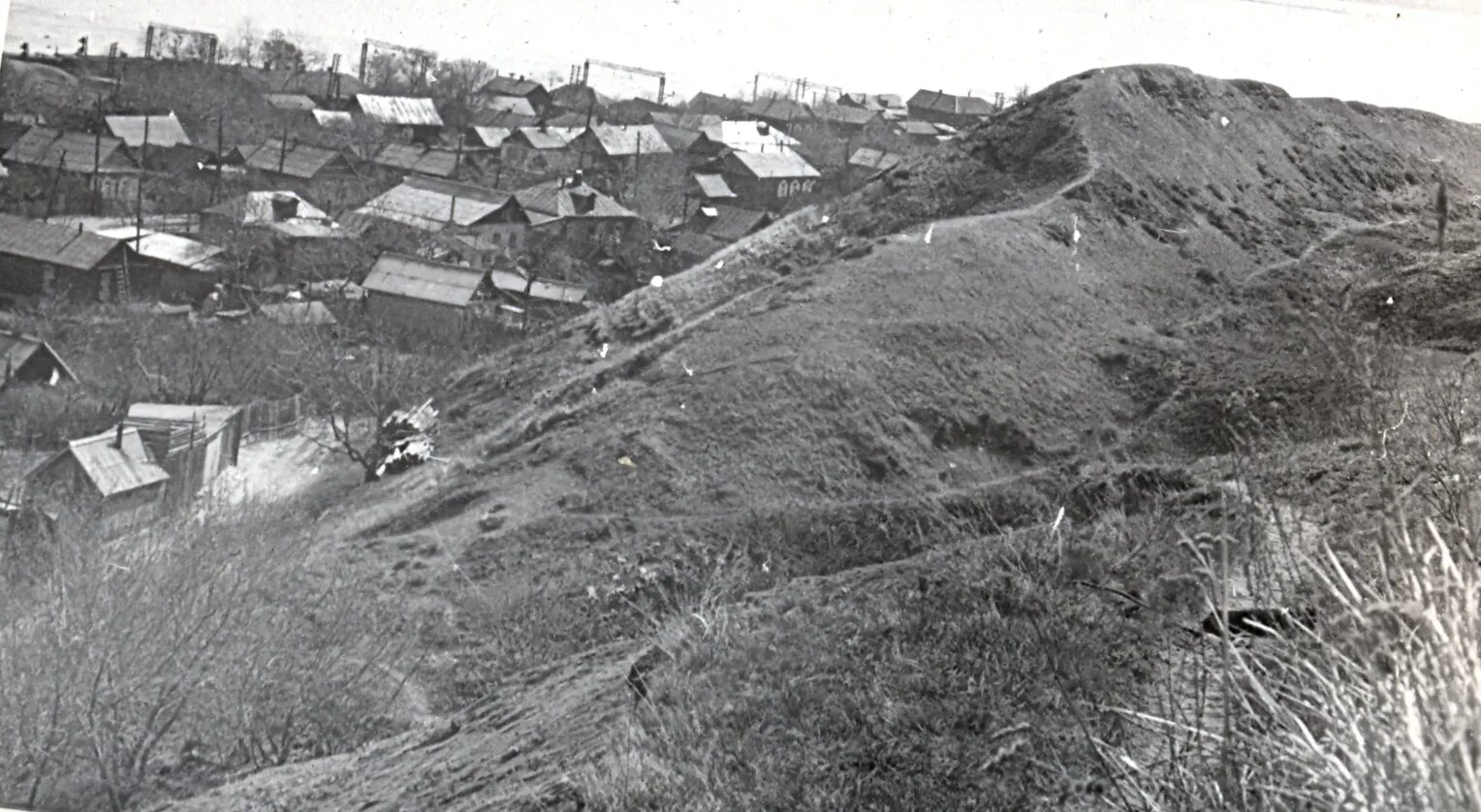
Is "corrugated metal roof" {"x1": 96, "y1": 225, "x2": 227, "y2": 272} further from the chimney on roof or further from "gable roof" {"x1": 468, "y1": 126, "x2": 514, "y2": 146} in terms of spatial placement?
"gable roof" {"x1": 468, "y1": 126, "x2": 514, "y2": 146}

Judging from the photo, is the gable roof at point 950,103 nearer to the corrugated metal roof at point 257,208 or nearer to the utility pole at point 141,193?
the corrugated metal roof at point 257,208

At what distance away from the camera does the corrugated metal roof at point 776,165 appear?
4.38 m

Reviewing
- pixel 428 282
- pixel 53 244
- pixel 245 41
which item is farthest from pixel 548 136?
pixel 53 244

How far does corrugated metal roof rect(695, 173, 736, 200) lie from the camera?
4398 millimetres

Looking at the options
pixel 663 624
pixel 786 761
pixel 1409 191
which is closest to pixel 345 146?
pixel 663 624

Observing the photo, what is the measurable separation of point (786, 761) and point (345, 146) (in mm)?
2593

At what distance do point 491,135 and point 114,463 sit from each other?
4.99ft

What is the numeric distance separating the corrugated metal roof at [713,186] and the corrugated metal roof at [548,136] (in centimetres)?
43

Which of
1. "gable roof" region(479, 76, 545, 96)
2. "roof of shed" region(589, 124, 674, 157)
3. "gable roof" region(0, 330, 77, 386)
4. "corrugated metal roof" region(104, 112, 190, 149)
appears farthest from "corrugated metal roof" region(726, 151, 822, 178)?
"gable roof" region(0, 330, 77, 386)

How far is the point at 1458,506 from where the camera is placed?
10.3 ft

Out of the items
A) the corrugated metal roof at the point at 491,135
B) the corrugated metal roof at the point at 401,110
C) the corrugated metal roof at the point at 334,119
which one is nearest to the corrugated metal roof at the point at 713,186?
the corrugated metal roof at the point at 491,135

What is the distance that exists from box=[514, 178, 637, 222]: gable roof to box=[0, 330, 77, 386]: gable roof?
1472 mm

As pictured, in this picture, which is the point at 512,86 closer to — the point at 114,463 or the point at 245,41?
the point at 245,41

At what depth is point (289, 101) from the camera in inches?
174
